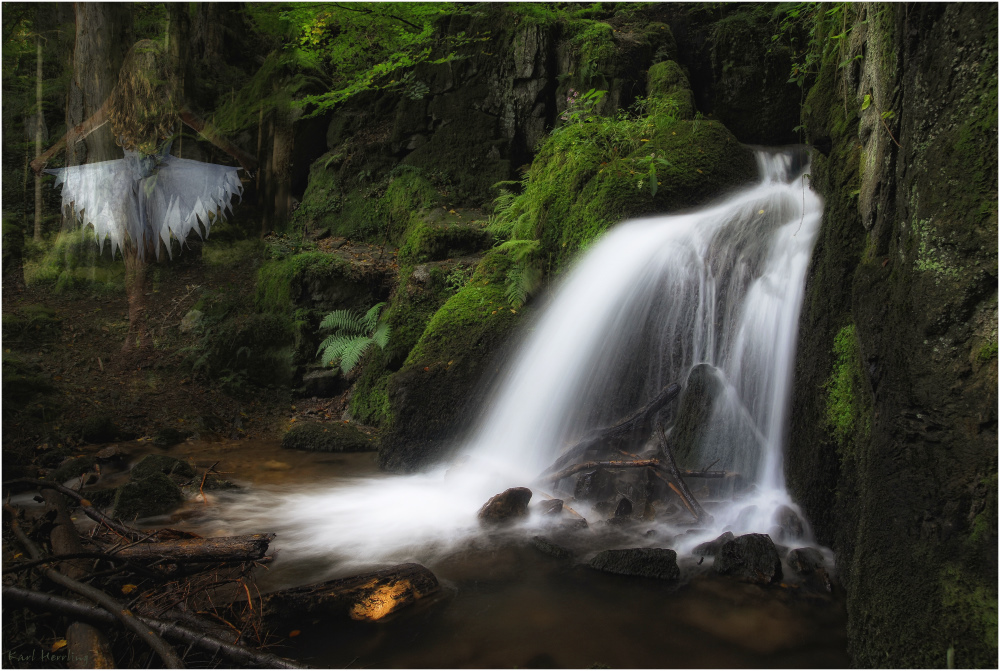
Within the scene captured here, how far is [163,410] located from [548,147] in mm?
6688

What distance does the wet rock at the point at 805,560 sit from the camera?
321 cm

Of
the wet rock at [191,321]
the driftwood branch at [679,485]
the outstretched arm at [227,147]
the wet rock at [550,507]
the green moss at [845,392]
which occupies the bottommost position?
the wet rock at [550,507]

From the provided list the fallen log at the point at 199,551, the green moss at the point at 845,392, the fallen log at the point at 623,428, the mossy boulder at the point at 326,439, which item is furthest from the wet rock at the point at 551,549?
the mossy boulder at the point at 326,439

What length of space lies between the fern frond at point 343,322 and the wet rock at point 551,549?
17.3 feet

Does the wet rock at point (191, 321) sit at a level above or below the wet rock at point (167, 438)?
above

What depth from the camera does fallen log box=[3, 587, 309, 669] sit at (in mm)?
2277

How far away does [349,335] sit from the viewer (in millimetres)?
8234

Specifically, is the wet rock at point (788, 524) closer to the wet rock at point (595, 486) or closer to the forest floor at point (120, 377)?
the wet rock at point (595, 486)

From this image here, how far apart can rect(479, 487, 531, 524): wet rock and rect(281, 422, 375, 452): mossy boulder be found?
8.78ft

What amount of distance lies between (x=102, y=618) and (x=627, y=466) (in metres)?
3.44

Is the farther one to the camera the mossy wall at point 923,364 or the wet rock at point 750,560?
the wet rock at point 750,560

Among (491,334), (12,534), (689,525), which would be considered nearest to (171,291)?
(491,334)

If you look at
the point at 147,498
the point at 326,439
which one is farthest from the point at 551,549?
the point at 326,439

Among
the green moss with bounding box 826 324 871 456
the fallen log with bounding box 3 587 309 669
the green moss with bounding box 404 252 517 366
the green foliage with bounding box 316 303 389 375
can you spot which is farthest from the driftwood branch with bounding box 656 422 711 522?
the green foliage with bounding box 316 303 389 375
